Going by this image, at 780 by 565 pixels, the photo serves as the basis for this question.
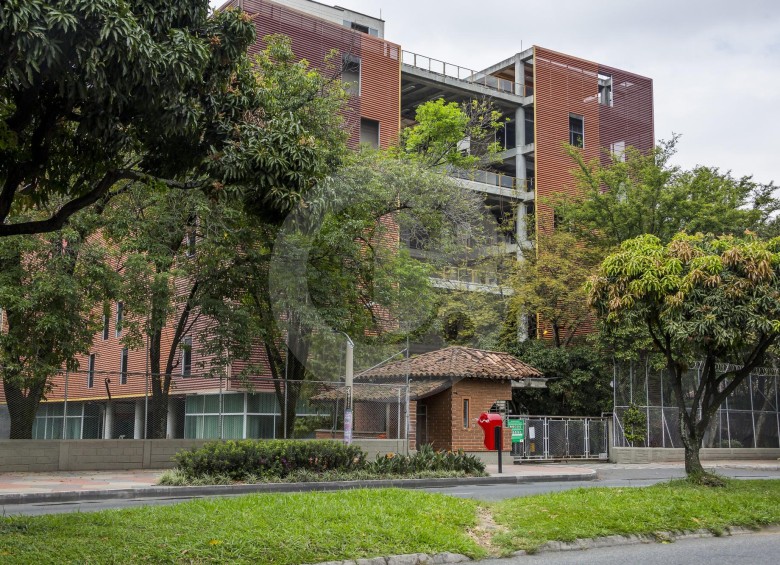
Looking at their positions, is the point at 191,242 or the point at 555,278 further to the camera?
the point at 555,278

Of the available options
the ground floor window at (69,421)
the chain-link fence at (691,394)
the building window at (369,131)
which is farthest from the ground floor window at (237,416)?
the building window at (369,131)

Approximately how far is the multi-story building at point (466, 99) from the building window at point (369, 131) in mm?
60

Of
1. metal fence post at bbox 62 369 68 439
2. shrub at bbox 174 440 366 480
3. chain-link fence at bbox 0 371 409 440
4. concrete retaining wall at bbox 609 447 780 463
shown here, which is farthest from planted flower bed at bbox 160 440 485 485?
concrete retaining wall at bbox 609 447 780 463

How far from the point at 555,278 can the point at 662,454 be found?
26.9 feet

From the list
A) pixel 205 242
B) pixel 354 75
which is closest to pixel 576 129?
A: pixel 354 75

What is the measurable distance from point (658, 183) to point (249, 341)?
57.0 ft

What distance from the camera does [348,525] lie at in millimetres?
9188

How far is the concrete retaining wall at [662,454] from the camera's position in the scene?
106 ft

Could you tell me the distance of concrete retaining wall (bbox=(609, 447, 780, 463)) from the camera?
32.2m

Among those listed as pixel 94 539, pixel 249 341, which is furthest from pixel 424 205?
pixel 94 539

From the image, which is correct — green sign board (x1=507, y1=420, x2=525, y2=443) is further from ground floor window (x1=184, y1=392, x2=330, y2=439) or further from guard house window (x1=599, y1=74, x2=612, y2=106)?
guard house window (x1=599, y1=74, x2=612, y2=106)

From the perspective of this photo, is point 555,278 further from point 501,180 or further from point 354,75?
point 354,75

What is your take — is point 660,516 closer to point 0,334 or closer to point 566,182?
point 0,334

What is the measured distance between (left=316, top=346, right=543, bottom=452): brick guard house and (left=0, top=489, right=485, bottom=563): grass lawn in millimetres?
17037
